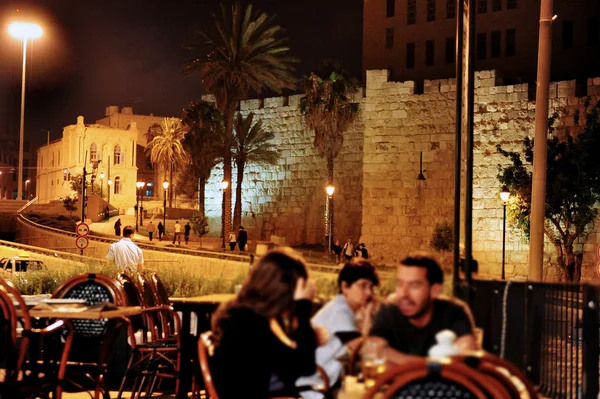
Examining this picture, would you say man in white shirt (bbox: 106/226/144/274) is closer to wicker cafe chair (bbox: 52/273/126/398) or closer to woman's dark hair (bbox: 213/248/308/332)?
wicker cafe chair (bbox: 52/273/126/398)

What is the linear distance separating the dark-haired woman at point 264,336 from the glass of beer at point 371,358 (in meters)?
0.24

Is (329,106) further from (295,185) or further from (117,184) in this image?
(117,184)

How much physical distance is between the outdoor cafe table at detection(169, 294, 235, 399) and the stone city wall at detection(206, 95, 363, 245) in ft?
110

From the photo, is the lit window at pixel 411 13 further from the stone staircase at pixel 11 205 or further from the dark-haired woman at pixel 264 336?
the dark-haired woman at pixel 264 336

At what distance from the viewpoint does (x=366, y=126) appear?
3666 cm

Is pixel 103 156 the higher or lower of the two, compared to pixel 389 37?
lower

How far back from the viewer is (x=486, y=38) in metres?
40.1

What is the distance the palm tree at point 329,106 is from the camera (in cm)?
3833

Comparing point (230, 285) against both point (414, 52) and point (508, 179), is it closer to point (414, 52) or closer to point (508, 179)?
point (508, 179)

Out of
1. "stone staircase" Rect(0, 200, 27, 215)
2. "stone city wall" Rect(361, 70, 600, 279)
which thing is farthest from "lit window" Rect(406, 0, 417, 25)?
"stone staircase" Rect(0, 200, 27, 215)

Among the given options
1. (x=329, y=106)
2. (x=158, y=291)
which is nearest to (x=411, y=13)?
(x=329, y=106)

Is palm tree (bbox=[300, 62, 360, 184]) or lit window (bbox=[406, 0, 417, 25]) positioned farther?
lit window (bbox=[406, 0, 417, 25])

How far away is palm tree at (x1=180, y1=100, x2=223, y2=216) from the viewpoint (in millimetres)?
42844

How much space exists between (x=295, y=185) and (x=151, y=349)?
36017 mm
